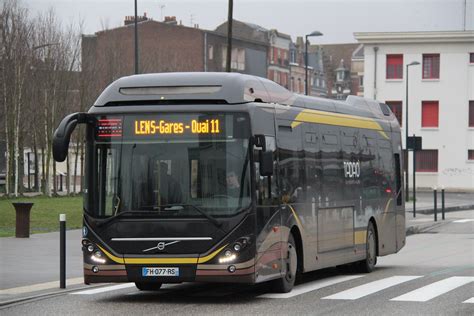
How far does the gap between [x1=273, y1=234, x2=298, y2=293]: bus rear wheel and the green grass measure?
45.9 ft

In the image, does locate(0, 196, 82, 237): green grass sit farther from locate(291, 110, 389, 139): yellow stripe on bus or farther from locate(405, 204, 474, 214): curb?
locate(405, 204, 474, 214): curb

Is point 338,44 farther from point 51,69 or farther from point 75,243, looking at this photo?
point 75,243

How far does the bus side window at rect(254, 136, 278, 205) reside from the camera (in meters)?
14.5

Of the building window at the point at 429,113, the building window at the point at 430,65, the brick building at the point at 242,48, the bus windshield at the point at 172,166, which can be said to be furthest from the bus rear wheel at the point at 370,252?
the brick building at the point at 242,48

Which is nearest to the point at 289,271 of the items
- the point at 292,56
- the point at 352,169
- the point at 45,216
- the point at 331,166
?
the point at 331,166

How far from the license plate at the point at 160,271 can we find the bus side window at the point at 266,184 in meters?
1.37

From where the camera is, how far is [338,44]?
6742 inches

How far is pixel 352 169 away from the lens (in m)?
19.3

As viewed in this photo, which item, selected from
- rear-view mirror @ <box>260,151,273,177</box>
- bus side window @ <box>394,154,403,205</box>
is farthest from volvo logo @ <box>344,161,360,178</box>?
rear-view mirror @ <box>260,151,273,177</box>

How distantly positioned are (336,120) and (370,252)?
9.94 ft

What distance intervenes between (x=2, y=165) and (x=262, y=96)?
178 feet

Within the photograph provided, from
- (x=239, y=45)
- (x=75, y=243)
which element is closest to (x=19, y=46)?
(x=75, y=243)

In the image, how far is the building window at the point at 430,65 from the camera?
8319cm

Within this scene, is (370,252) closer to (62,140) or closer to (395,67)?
(62,140)
